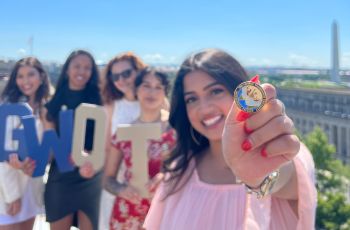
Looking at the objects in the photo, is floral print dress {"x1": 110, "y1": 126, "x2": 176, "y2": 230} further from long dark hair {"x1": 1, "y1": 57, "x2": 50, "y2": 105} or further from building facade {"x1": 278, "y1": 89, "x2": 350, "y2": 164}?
building facade {"x1": 278, "y1": 89, "x2": 350, "y2": 164}

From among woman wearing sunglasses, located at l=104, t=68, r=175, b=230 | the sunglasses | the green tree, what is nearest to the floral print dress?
woman wearing sunglasses, located at l=104, t=68, r=175, b=230

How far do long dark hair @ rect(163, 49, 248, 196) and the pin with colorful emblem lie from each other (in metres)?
0.48

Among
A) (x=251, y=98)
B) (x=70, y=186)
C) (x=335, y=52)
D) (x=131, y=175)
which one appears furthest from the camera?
(x=335, y=52)

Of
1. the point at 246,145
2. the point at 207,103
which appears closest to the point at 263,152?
the point at 246,145

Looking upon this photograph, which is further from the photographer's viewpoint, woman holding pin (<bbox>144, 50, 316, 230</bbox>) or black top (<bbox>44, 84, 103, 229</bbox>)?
black top (<bbox>44, 84, 103, 229</bbox>)

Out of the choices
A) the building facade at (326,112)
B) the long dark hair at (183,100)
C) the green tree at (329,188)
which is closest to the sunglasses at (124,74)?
the long dark hair at (183,100)

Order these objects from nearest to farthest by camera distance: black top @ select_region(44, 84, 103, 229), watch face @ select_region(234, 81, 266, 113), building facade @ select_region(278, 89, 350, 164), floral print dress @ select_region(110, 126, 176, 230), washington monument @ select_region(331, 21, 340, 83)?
1. watch face @ select_region(234, 81, 266, 113)
2. floral print dress @ select_region(110, 126, 176, 230)
3. black top @ select_region(44, 84, 103, 229)
4. building facade @ select_region(278, 89, 350, 164)
5. washington monument @ select_region(331, 21, 340, 83)

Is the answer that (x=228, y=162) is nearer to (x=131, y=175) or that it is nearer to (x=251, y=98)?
(x=251, y=98)

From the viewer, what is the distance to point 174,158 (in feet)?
4.91

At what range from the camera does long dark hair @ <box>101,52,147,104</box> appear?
108 inches

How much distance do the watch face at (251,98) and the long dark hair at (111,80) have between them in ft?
6.39

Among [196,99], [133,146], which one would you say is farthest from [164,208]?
[133,146]

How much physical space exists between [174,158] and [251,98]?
2.33 ft

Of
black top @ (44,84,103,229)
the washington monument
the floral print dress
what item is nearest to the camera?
the floral print dress
